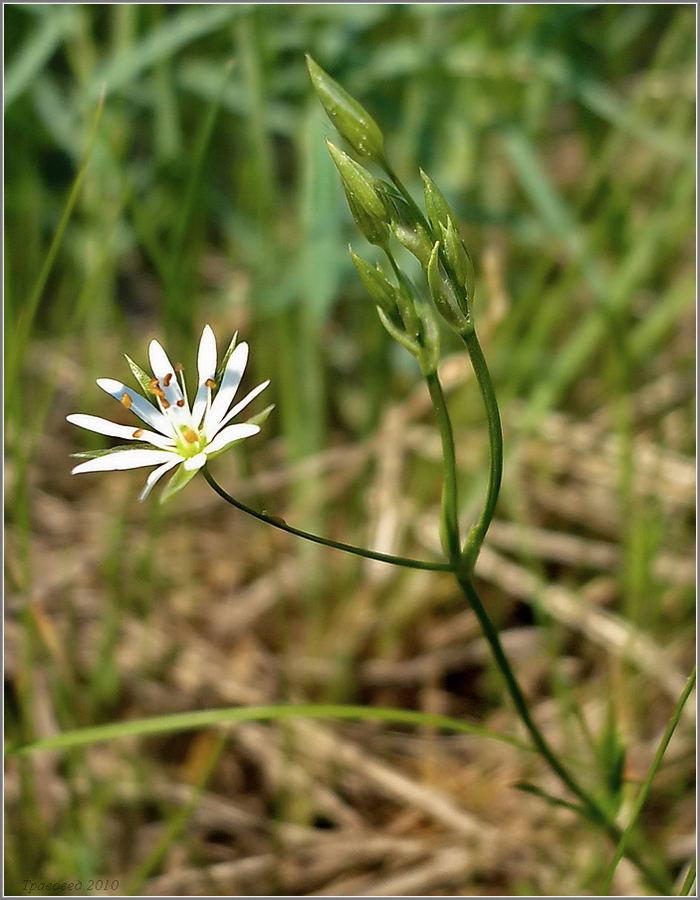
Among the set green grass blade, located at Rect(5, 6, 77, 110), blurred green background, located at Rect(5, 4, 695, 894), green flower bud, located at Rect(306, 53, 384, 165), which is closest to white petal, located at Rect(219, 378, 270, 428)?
green flower bud, located at Rect(306, 53, 384, 165)

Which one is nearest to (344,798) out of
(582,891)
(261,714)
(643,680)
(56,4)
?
(582,891)

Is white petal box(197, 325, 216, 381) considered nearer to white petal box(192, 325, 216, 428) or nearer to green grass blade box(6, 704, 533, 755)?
white petal box(192, 325, 216, 428)

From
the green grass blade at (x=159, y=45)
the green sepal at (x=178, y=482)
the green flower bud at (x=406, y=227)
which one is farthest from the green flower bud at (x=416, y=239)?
the green grass blade at (x=159, y=45)

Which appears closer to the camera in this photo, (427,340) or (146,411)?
(427,340)

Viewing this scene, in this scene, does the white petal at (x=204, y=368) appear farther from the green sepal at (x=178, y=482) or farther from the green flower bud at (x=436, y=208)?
the green flower bud at (x=436, y=208)

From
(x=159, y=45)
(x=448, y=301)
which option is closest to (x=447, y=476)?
(x=448, y=301)

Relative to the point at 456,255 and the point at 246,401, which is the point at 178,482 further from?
the point at 456,255
